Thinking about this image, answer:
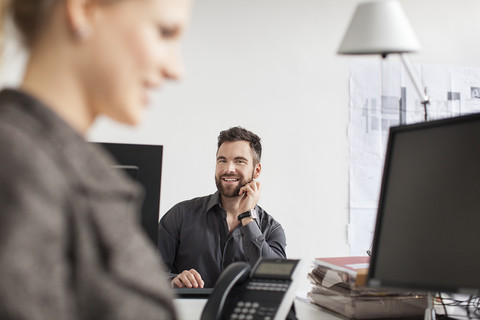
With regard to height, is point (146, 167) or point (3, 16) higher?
point (3, 16)

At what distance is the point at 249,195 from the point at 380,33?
0.97 m

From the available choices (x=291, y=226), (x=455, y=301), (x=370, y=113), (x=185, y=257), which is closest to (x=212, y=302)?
(x=455, y=301)

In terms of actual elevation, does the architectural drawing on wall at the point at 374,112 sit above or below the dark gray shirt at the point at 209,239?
above

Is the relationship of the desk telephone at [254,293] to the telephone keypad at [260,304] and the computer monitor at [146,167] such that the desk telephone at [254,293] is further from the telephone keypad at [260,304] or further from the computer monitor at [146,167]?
the computer monitor at [146,167]

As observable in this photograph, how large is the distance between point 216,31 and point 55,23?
8.85ft

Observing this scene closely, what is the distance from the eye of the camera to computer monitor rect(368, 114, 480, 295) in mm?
981

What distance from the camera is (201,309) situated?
135 centimetres

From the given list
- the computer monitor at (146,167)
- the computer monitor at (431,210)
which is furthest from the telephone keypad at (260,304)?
the computer monitor at (146,167)

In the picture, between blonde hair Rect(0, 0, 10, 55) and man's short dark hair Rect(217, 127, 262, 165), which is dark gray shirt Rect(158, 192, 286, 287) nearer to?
man's short dark hair Rect(217, 127, 262, 165)

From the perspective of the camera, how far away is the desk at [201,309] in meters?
1.30

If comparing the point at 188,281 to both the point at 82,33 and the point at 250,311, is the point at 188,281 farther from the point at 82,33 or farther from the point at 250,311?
the point at 82,33

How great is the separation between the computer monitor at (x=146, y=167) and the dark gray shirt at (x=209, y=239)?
1.09 m

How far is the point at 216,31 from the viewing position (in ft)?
10.2

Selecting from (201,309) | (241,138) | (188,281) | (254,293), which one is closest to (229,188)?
(241,138)
